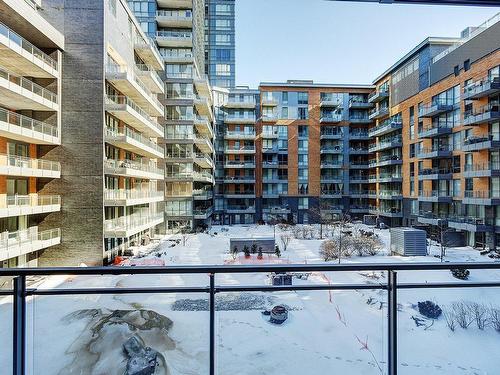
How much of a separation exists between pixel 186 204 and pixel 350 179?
1895 cm

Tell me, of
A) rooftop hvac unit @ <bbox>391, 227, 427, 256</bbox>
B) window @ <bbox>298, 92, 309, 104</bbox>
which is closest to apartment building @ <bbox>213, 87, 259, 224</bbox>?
window @ <bbox>298, 92, 309, 104</bbox>

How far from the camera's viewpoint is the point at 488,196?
19.7 metres

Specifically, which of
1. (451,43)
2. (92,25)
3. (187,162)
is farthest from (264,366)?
(451,43)

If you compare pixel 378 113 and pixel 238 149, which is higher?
pixel 378 113

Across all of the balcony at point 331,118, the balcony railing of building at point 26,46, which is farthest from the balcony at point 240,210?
the balcony railing of building at point 26,46

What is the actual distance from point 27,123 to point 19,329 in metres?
13.6

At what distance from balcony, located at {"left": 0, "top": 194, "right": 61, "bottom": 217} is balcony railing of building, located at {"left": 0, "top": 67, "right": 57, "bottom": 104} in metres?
4.21

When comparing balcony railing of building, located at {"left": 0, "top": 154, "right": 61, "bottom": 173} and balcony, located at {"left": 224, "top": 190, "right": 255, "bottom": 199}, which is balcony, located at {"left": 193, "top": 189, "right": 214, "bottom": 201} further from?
balcony railing of building, located at {"left": 0, "top": 154, "right": 61, "bottom": 173}

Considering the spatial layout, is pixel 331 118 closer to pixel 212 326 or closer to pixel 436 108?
pixel 436 108

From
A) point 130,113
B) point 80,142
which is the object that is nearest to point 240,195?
point 130,113

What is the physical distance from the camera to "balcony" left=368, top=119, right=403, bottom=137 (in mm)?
29797

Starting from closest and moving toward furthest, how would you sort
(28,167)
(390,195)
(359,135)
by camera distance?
(28,167) < (390,195) < (359,135)

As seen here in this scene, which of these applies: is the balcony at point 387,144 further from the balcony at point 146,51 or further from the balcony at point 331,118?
the balcony at point 146,51

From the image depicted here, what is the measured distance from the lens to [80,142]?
50.0 feet
